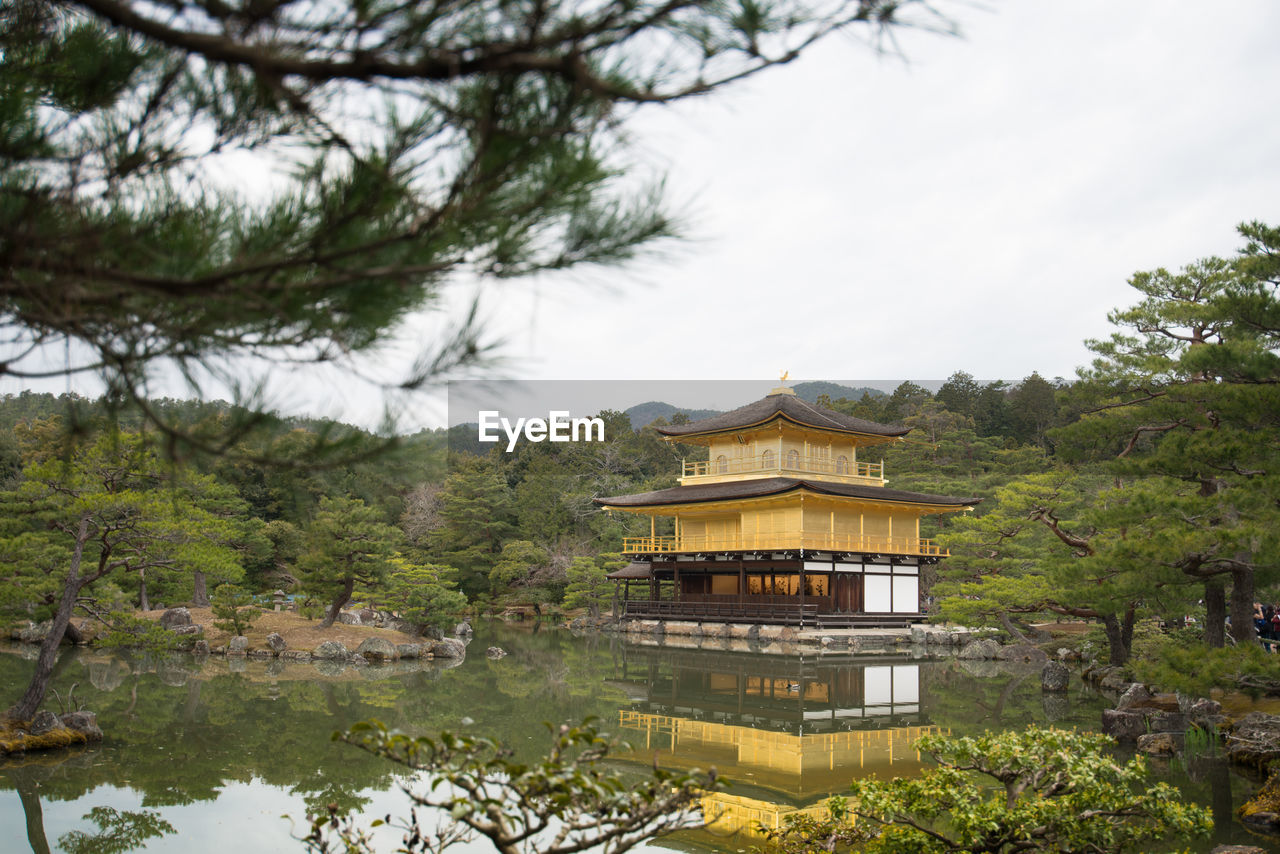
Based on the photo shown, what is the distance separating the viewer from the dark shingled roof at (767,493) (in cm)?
2248

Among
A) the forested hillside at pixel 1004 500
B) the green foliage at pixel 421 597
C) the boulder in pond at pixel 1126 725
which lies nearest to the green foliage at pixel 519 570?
the forested hillside at pixel 1004 500

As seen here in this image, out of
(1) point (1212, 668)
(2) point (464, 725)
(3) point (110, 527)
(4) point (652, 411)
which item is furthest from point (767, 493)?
(4) point (652, 411)

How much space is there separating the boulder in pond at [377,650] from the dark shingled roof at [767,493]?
32.7ft

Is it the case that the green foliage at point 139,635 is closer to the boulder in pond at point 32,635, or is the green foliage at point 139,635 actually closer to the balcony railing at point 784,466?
the boulder in pond at point 32,635

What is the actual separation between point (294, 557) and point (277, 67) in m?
25.3

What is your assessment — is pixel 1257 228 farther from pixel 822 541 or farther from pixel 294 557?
pixel 294 557

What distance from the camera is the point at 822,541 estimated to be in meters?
21.8

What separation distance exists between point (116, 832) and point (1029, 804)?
5047 millimetres

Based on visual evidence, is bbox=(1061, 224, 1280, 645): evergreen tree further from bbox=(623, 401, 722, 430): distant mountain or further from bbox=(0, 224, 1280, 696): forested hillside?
bbox=(623, 401, 722, 430): distant mountain

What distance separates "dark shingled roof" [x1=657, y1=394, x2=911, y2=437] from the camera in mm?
24562

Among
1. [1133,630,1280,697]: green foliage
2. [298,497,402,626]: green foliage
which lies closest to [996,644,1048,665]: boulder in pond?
[1133,630,1280,697]: green foliage

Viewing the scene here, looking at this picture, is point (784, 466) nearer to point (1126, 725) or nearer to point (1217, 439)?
point (1126, 725)

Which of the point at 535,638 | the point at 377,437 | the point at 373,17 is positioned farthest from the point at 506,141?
the point at 535,638

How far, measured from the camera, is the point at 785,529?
916 inches
